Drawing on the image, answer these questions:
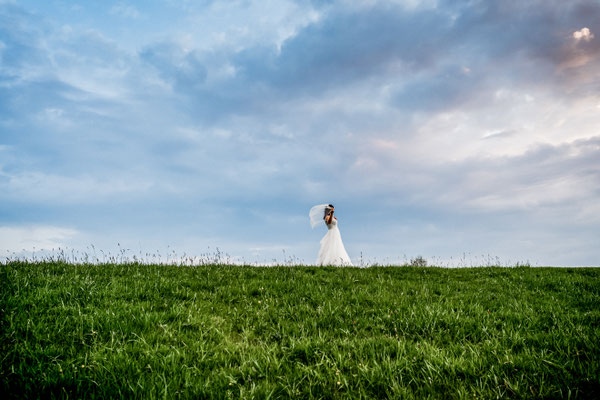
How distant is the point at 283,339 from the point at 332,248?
13.7 meters

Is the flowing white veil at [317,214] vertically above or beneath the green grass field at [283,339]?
above

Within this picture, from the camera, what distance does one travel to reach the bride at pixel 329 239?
1899 cm

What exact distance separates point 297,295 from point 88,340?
4241mm

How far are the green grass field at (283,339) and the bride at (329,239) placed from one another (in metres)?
9.20

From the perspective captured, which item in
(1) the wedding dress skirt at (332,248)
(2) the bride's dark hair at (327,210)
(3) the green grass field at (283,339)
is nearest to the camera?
(3) the green grass field at (283,339)

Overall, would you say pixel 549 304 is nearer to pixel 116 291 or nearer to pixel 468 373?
pixel 468 373

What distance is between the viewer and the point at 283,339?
5699 millimetres

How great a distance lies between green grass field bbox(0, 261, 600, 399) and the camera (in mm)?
4117

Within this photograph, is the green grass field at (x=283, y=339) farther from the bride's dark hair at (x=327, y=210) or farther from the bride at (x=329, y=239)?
the bride's dark hair at (x=327, y=210)

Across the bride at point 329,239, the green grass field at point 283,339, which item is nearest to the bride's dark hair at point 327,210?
the bride at point 329,239

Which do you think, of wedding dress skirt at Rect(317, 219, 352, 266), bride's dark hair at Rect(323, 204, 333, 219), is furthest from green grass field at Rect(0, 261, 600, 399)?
bride's dark hair at Rect(323, 204, 333, 219)

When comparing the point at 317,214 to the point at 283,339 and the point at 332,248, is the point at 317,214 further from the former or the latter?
the point at 283,339

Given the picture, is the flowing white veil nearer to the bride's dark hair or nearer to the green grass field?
the bride's dark hair

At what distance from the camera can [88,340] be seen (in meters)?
5.34
